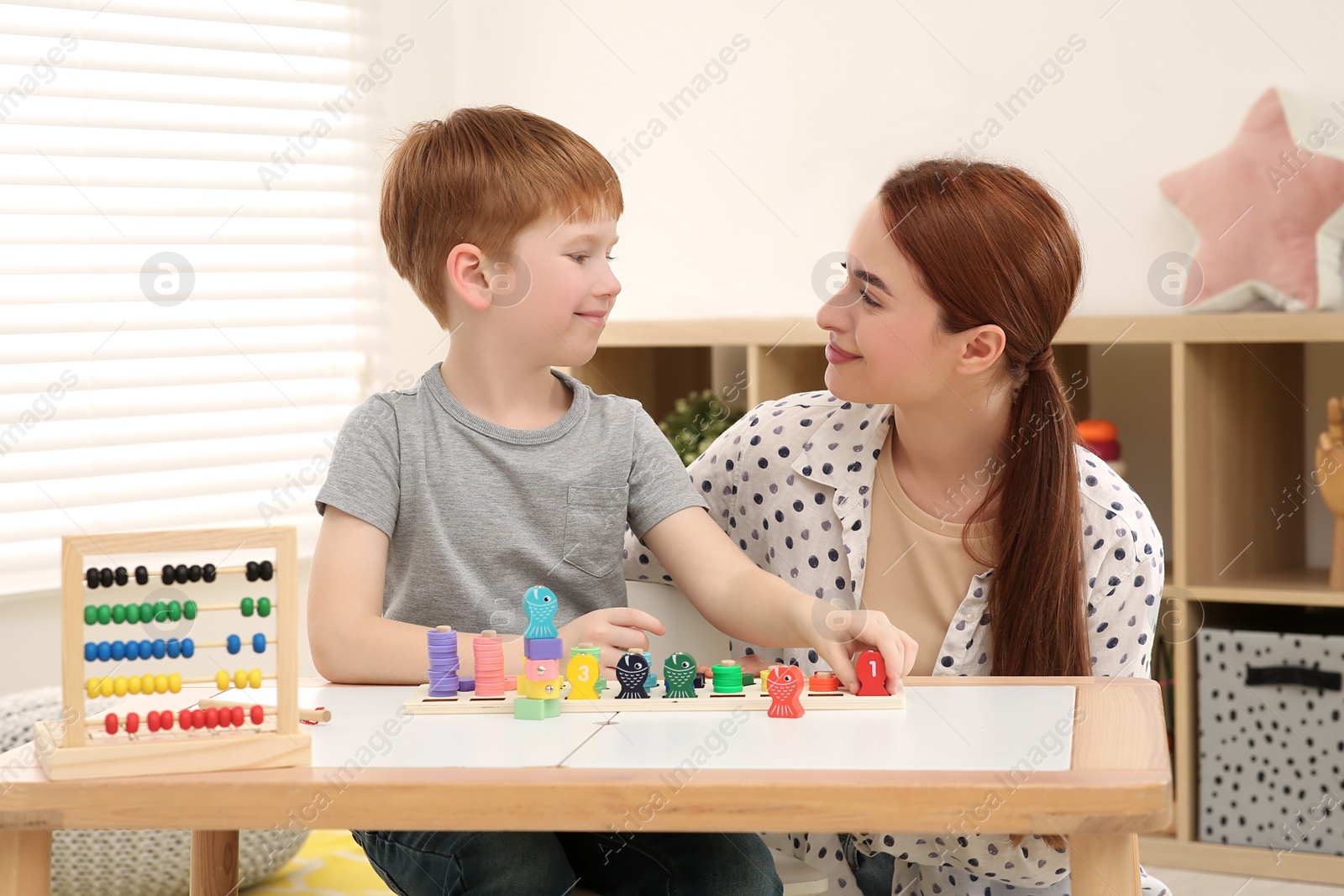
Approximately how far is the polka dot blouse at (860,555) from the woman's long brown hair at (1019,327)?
0.12ft

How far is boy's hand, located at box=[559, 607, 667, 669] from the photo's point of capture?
3.68 feet

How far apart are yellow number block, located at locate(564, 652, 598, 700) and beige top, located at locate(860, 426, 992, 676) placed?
Result: 1.50ft

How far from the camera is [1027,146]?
8.89 ft

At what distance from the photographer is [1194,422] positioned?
232 cm

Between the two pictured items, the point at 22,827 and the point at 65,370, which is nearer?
the point at 22,827

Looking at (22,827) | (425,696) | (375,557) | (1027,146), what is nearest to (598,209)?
(375,557)

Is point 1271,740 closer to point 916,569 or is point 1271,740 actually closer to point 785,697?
point 916,569

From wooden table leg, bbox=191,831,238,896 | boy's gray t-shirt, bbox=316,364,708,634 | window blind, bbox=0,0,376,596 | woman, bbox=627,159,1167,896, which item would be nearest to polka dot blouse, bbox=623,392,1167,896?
woman, bbox=627,159,1167,896

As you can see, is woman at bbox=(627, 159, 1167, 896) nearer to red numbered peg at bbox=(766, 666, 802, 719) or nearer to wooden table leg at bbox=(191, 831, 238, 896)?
red numbered peg at bbox=(766, 666, 802, 719)

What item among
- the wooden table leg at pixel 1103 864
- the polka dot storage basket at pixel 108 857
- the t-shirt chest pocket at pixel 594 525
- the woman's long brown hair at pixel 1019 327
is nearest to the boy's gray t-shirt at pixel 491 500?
the t-shirt chest pocket at pixel 594 525

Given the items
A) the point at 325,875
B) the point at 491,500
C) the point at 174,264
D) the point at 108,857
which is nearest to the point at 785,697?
the point at 491,500

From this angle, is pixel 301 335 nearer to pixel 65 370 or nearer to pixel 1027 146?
pixel 65 370

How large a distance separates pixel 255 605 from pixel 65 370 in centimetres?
196

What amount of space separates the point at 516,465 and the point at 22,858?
57 cm
